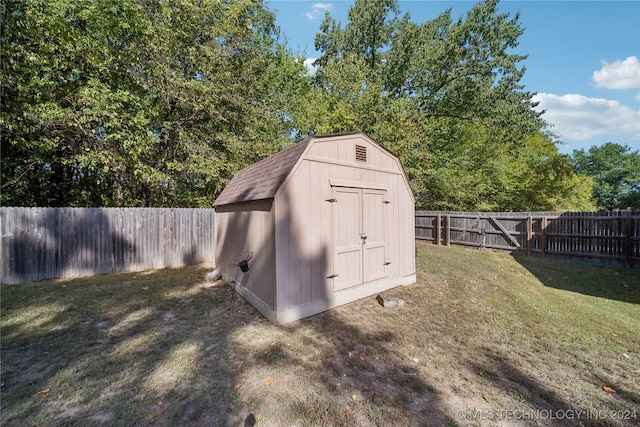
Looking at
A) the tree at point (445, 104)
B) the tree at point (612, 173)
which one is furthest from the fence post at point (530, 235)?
the tree at point (612, 173)

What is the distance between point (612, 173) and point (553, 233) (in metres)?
26.3

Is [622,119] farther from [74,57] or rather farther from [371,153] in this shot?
[74,57]

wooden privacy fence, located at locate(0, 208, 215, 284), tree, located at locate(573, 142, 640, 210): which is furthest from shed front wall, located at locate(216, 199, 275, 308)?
tree, located at locate(573, 142, 640, 210)

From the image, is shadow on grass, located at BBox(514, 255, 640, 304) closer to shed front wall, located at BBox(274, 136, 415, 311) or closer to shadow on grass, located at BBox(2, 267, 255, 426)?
shed front wall, located at BBox(274, 136, 415, 311)

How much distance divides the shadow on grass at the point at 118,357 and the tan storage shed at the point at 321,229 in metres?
0.92

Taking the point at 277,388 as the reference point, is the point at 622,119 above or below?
above

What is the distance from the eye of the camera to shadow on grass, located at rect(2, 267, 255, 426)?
2242mm

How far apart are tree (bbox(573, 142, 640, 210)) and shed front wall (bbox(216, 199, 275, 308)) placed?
106 feet

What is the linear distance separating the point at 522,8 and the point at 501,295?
16.6 meters

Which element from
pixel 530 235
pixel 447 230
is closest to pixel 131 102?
pixel 447 230

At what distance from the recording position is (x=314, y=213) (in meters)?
4.35

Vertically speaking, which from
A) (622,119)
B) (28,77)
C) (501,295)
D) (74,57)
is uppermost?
(622,119)

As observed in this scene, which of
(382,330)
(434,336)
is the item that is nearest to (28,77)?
(382,330)

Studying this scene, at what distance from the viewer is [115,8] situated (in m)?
7.95
